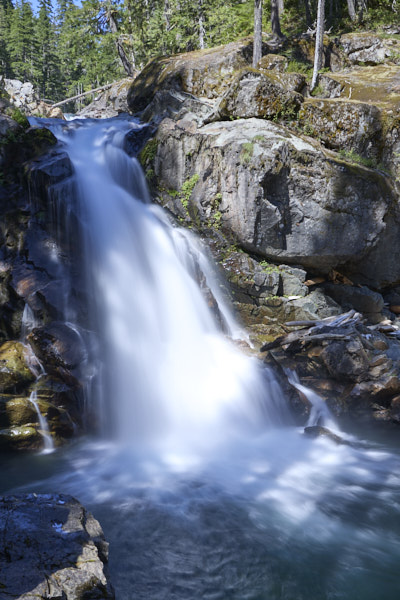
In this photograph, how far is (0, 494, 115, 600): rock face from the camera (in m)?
2.77

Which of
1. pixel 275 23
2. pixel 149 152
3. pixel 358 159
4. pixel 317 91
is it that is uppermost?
pixel 275 23

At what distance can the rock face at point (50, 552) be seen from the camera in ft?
9.09

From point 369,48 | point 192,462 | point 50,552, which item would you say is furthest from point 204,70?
point 50,552

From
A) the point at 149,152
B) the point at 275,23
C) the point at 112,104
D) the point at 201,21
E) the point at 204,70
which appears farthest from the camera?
the point at 112,104

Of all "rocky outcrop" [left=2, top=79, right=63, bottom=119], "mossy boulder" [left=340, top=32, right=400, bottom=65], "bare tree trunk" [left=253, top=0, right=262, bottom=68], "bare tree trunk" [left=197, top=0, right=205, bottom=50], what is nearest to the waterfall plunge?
"bare tree trunk" [left=253, top=0, right=262, bottom=68]

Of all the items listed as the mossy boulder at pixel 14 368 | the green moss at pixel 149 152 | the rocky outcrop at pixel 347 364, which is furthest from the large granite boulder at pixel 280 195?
the mossy boulder at pixel 14 368

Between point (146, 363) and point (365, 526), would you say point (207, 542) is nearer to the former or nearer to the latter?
point (365, 526)

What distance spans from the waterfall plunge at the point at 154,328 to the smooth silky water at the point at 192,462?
3cm

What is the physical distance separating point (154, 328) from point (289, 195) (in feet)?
19.3

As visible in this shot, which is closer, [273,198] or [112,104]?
→ [273,198]

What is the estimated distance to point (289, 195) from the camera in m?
11.9

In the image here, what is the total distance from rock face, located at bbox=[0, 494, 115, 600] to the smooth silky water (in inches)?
41.1

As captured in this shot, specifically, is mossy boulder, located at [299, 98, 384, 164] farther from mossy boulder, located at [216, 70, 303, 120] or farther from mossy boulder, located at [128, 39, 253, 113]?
mossy boulder, located at [128, 39, 253, 113]

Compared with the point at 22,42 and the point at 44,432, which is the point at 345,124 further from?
the point at 22,42
